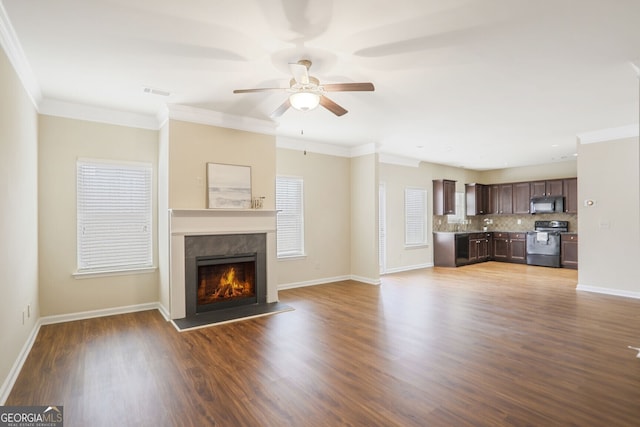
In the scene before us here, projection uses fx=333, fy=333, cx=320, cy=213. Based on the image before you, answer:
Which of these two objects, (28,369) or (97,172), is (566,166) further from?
(28,369)

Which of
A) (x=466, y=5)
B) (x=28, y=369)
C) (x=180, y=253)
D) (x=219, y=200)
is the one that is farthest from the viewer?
(x=219, y=200)

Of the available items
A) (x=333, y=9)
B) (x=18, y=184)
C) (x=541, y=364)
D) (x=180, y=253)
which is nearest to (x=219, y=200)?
(x=180, y=253)

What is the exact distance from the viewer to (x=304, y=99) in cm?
304

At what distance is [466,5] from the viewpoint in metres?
2.30

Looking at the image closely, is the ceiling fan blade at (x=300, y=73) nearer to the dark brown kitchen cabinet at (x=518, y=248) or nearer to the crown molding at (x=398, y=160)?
the crown molding at (x=398, y=160)

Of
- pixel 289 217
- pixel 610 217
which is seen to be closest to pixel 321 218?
pixel 289 217

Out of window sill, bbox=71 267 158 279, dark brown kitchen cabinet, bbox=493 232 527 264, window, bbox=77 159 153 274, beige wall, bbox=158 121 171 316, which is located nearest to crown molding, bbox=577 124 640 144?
dark brown kitchen cabinet, bbox=493 232 527 264

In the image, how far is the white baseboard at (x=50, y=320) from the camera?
8.75 ft

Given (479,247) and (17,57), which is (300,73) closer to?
(17,57)

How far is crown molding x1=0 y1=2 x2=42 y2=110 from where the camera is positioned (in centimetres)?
249

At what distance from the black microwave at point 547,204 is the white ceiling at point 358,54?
439 cm

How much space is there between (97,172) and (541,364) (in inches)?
222

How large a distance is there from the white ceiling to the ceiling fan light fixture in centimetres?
34

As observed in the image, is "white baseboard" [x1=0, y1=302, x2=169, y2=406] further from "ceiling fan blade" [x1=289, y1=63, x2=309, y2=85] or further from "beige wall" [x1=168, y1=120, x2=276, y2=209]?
"ceiling fan blade" [x1=289, y1=63, x2=309, y2=85]
